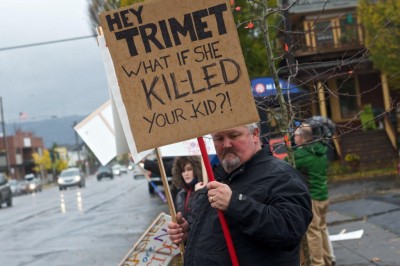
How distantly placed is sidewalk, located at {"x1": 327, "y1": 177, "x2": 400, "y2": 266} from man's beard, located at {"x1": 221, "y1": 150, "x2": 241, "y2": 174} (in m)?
5.21

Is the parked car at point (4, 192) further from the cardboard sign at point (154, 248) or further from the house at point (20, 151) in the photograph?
the house at point (20, 151)

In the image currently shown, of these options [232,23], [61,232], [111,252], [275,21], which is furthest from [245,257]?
[275,21]

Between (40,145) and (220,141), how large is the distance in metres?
110

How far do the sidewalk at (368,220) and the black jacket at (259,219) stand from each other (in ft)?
16.9

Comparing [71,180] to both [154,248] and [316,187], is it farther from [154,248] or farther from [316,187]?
[154,248]

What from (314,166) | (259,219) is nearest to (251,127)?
(259,219)

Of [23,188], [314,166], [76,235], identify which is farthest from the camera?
[23,188]

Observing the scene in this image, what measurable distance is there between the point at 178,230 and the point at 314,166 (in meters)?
4.06

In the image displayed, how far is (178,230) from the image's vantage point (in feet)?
12.5

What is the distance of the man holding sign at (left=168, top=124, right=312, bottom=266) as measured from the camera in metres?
3.06

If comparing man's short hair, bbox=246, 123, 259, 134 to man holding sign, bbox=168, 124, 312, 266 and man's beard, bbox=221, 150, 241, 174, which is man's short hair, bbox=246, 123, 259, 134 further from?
man's beard, bbox=221, 150, 241, 174

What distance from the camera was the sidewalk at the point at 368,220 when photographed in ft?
28.3

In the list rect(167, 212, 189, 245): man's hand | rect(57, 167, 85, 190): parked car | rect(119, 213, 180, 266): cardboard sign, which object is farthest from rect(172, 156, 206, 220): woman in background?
rect(57, 167, 85, 190): parked car

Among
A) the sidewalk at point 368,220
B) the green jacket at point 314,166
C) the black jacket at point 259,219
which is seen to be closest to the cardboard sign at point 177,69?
the black jacket at point 259,219
